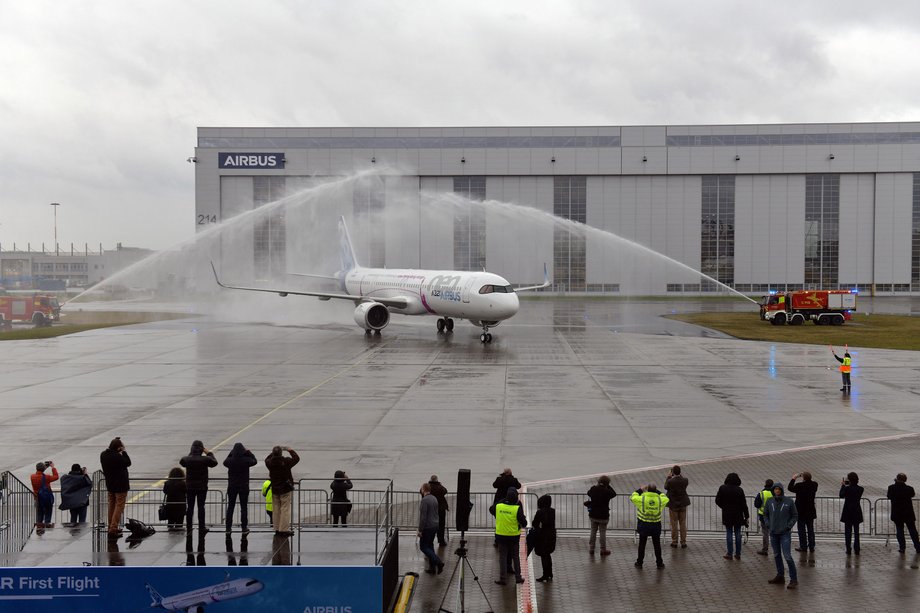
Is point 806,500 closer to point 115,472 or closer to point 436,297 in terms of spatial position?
point 115,472

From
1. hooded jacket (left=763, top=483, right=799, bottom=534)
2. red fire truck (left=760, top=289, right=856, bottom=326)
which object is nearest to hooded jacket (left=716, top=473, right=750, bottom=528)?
hooded jacket (left=763, top=483, right=799, bottom=534)

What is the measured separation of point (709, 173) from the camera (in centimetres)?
11981

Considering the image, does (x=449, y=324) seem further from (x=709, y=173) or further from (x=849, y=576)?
(x=709, y=173)

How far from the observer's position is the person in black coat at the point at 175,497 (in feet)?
48.3

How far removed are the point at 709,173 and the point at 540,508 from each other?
374ft

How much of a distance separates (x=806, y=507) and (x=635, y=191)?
10959cm

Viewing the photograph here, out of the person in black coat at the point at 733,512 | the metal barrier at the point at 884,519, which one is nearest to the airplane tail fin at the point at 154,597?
the person in black coat at the point at 733,512

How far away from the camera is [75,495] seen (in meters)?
15.0

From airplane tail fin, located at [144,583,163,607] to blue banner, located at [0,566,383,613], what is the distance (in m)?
0.01

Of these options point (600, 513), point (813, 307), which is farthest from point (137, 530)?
point (813, 307)

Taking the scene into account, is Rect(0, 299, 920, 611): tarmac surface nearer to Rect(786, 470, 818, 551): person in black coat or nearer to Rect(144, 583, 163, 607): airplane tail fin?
Rect(786, 470, 818, 551): person in black coat

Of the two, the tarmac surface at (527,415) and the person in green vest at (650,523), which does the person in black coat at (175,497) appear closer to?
the tarmac surface at (527,415)

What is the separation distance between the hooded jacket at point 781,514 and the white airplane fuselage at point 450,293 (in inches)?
1429

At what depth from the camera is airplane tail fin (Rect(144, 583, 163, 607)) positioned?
10352 millimetres
